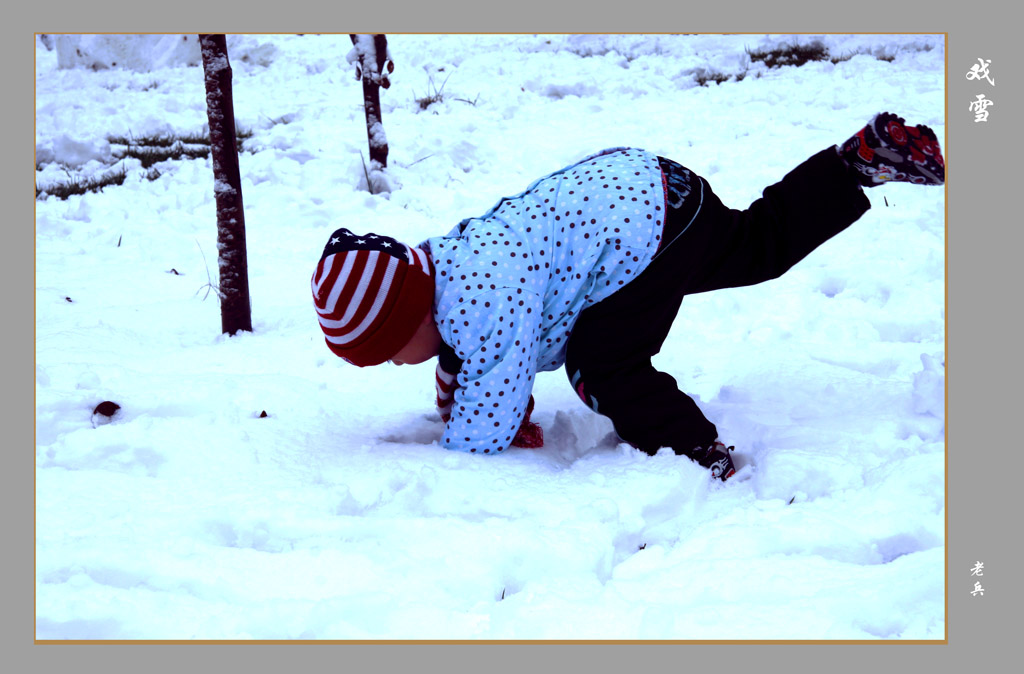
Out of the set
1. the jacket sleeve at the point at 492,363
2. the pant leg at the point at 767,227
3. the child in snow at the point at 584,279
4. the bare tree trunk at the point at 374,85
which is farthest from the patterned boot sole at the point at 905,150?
the bare tree trunk at the point at 374,85

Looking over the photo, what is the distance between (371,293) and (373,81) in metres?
3.44

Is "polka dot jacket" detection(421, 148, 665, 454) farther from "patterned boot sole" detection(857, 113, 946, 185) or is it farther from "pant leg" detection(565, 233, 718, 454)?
"patterned boot sole" detection(857, 113, 946, 185)

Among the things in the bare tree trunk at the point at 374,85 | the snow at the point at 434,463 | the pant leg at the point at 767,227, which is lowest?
the snow at the point at 434,463

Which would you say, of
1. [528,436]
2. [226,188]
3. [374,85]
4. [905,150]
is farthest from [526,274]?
[374,85]

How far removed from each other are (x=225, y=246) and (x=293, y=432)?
1.12 metres

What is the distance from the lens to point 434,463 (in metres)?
2.06

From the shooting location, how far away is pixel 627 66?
305 inches

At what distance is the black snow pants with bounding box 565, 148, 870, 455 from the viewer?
2182 millimetres

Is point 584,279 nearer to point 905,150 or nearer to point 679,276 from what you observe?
point 679,276

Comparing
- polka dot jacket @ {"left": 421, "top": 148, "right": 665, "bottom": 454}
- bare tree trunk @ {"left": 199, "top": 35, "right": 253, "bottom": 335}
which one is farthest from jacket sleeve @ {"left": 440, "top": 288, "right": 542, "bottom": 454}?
bare tree trunk @ {"left": 199, "top": 35, "right": 253, "bottom": 335}

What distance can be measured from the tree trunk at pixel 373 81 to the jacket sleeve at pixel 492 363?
3.32m

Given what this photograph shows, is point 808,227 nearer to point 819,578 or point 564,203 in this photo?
point 564,203

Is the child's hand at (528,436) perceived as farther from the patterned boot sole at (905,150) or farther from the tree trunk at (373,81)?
the tree trunk at (373,81)

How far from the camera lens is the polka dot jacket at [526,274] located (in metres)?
2.08
